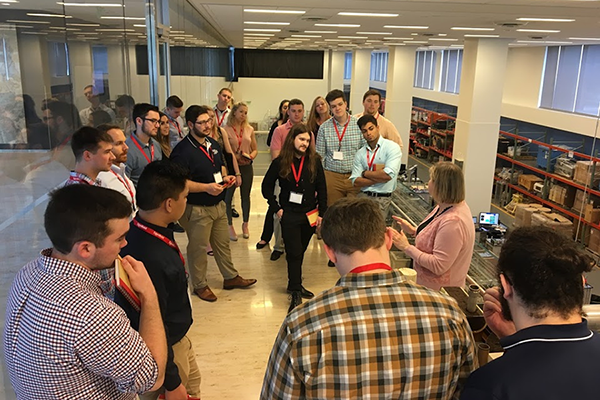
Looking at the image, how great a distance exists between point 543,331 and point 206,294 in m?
3.51

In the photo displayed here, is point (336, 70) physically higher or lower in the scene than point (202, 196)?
higher

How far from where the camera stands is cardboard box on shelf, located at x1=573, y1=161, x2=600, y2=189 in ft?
32.2

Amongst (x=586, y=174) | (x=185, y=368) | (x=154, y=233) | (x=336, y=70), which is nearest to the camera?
(x=154, y=233)

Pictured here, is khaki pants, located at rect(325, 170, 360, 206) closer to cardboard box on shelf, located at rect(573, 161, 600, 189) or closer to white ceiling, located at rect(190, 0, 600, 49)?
white ceiling, located at rect(190, 0, 600, 49)

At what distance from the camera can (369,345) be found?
128cm

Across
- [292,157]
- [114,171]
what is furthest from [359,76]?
[114,171]

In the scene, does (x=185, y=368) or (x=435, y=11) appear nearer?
(x=185, y=368)

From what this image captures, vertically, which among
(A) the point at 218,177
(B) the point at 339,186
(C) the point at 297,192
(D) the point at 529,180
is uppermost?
(A) the point at 218,177

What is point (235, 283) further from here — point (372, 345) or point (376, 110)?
point (372, 345)

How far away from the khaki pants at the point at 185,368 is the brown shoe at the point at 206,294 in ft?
5.54

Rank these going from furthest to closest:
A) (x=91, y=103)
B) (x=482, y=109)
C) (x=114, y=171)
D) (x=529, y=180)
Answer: (x=529, y=180) < (x=482, y=109) < (x=114, y=171) < (x=91, y=103)

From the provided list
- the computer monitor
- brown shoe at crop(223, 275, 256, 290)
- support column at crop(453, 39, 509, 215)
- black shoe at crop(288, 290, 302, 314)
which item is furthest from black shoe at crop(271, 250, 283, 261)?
support column at crop(453, 39, 509, 215)

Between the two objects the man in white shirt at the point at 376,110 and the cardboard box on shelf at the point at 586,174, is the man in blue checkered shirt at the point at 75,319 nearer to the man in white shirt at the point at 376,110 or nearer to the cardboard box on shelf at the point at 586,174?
the man in white shirt at the point at 376,110

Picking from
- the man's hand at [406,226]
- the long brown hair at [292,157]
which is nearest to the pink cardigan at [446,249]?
the man's hand at [406,226]
